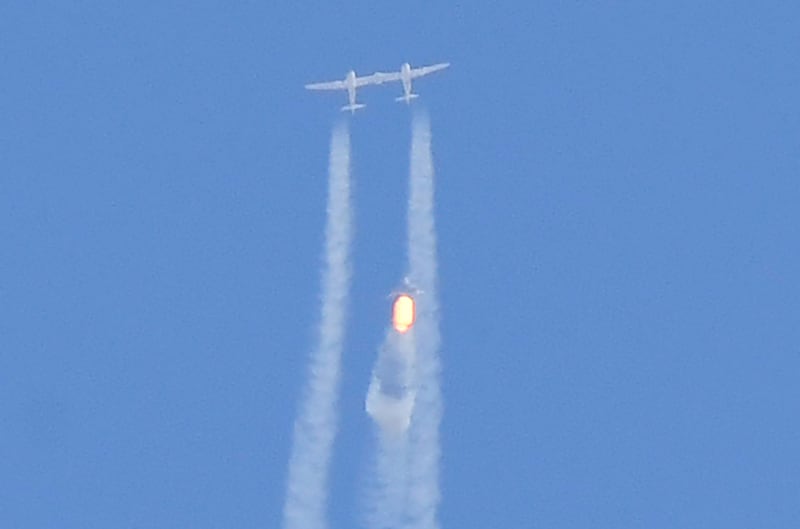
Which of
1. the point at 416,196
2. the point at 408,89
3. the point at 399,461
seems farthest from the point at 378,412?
the point at 408,89

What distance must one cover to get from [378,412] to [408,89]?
1604 centimetres

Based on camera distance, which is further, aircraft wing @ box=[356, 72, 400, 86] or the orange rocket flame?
aircraft wing @ box=[356, 72, 400, 86]

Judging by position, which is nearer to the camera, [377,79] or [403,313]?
[403,313]

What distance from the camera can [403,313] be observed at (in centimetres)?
7400

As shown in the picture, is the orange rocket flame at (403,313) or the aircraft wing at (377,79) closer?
the orange rocket flame at (403,313)

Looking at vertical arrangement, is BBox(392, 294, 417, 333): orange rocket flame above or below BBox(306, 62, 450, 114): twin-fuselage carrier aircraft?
below

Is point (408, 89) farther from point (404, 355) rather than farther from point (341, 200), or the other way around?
point (404, 355)

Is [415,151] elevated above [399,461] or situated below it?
above

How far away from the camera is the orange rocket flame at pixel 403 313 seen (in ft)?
242

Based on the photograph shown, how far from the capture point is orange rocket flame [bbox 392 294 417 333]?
2908 inches

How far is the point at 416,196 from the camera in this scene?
269 ft

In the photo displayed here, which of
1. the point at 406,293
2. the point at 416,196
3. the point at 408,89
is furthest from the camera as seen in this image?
the point at 408,89

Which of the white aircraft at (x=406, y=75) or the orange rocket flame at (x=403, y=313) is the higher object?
the white aircraft at (x=406, y=75)

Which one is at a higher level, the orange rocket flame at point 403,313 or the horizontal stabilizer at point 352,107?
the horizontal stabilizer at point 352,107
